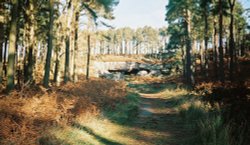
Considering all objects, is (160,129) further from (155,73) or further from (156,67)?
(156,67)

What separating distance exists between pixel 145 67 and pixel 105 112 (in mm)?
62411

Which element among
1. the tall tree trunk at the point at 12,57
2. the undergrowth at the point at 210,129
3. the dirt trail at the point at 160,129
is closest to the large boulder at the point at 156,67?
the dirt trail at the point at 160,129

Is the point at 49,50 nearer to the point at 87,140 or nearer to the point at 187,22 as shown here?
the point at 87,140

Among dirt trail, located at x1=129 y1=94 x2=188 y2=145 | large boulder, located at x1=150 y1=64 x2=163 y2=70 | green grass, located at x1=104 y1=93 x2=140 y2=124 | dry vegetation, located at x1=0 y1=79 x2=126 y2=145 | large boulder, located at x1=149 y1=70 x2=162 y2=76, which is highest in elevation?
large boulder, located at x1=150 y1=64 x2=163 y2=70

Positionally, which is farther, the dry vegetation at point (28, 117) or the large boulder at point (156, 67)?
the large boulder at point (156, 67)

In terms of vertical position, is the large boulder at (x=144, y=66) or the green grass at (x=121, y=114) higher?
the large boulder at (x=144, y=66)

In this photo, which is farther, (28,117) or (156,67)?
(156,67)

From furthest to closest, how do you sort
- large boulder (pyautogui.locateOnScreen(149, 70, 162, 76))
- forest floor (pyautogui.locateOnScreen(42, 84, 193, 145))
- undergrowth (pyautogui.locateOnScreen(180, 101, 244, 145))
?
large boulder (pyautogui.locateOnScreen(149, 70, 162, 76)), forest floor (pyautogui.locateOnScreen(42, 84, 193, 145)), undergrowth (pyautogui.locateOnScreen(180, 101, 244, 145))

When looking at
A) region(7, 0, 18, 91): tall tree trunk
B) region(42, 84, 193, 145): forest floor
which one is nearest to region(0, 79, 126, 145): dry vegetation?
region(42, 84, 193, 145): forest floor

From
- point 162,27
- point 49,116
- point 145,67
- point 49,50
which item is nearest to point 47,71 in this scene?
point 49,50

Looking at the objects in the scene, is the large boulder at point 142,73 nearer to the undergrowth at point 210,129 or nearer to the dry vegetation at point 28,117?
the undergrowth at point 210,129

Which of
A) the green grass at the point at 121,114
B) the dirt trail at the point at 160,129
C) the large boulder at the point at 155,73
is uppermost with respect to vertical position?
the large boulder at the point at 155,73

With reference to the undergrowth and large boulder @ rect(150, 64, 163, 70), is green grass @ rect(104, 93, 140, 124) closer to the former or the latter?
the undergrowth

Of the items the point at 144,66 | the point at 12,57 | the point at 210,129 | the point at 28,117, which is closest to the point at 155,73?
the point at 144,66
